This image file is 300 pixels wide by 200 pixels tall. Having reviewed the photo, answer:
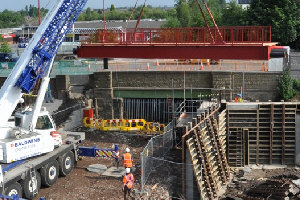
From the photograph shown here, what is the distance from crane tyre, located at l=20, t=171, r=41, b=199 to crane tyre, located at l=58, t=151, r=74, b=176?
1.66m

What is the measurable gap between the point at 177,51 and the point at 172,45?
1.17 feet

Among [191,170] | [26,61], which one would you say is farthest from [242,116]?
[26,61]

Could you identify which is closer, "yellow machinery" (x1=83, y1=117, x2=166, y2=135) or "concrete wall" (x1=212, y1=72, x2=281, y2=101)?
"yellow machinery" (x1=83, y1=117, x2=166, y2=135)

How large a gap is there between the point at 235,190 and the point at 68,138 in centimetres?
737

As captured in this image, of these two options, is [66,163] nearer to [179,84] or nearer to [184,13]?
[179,84]

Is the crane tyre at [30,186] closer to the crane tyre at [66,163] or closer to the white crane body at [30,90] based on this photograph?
the white crane body at [30,90]

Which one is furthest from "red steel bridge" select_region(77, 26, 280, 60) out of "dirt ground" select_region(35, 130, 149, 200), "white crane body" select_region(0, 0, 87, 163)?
"dirt ground" select_region(35, 130, 149, 200)

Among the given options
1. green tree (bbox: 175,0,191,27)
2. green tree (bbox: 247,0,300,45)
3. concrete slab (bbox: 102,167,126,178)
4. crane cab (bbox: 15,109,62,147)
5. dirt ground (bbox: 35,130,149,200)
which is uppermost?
green tree (bbox: 175,0,191,27)

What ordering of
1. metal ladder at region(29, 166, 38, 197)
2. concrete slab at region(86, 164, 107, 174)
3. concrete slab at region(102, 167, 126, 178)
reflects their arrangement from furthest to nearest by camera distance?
concrete slab at region(86, 164, 107, 174) < concrete slab at region(102, 167, 126, 178) < metal ladder at region(29, 166, 38, 197)

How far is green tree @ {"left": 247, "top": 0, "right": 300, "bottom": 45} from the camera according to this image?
40.6 meters

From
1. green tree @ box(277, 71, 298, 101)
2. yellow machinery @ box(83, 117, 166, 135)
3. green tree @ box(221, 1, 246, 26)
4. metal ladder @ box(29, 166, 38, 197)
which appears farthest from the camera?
green tree @ box(221, 1, 246, 26)

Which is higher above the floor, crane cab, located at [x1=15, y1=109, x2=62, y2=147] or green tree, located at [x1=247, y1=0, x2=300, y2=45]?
green tree, located at [x1=247, y1=0, x2=300, y2=45]

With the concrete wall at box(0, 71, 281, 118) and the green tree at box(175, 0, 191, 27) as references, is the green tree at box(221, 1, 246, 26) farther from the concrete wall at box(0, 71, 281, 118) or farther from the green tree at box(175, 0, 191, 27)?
the concrete wall at box(0, 71, 281, 118)

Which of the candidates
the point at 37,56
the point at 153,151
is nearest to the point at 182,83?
the point at 153,151
